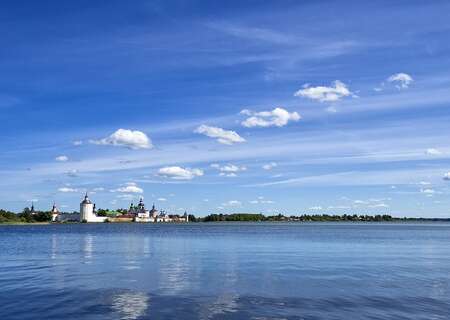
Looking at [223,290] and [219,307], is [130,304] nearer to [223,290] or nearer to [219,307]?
[219,307]

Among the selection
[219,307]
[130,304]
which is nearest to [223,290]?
[219,307]

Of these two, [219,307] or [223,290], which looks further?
[223,290]

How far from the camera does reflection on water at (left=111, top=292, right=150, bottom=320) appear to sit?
21875 millimetres

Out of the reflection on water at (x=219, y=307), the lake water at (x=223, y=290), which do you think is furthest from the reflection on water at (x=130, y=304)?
the reflection on water at (x=219, y=307)

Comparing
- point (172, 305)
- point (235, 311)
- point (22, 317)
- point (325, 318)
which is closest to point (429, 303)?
point (325, 318)

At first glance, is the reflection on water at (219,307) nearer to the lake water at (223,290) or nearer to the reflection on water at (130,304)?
the lake water at (223,290)

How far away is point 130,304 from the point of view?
79.1ft

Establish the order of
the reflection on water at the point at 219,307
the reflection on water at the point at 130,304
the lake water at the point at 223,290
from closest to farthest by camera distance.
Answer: the reflection on water at the point at 130,304
the reflection on water at the point at 219,307
the lake water at the point at 223,290

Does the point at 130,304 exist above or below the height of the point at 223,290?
below

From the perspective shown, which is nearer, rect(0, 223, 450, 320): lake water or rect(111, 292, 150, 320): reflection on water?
rect(111, 292, 150, 320): reflection on water

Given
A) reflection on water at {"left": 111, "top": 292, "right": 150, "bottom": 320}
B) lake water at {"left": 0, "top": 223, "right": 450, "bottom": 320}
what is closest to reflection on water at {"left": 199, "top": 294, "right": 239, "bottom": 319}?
lake water at {"left": 0, "top": 223, "right": 450, "bottom": 320}

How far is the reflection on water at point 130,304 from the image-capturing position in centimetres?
2188

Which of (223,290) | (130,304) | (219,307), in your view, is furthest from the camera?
(223,290)

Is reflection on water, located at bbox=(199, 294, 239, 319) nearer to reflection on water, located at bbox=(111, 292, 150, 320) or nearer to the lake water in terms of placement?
the lake water
